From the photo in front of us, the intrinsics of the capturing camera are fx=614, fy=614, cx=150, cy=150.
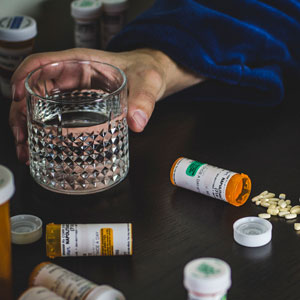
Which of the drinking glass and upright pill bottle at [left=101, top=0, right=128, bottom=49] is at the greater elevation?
the drinking glass

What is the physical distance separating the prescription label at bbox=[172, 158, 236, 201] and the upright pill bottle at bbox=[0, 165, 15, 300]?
322mm

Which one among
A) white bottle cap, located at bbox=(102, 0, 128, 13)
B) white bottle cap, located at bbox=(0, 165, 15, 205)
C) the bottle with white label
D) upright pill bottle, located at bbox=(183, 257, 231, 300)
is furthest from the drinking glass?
white bottle cap, located at bbox=(102, 0, 128, 13)

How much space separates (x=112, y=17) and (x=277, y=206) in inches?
27.4

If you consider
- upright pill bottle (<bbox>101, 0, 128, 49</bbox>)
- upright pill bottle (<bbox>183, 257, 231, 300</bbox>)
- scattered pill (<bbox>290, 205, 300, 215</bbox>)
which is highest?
upright pill bottle (<bbox>183, 257, 231, 300</bbox>)

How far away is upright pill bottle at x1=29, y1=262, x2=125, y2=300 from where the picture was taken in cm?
64

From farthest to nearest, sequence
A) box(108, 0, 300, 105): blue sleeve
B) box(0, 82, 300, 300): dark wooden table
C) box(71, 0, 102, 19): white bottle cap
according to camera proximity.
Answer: box(71, 0, 102, 19): white bottle cap
box(108, 0, 300, 105): blue sleeve
box(0, 82, 300, 300): dark wooden table

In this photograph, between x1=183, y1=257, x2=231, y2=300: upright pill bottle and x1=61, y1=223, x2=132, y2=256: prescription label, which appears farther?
x1=61, y1=223, x2=132, y2=256: prescription label

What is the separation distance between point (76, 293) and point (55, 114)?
0.32m

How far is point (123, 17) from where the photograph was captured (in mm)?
1403

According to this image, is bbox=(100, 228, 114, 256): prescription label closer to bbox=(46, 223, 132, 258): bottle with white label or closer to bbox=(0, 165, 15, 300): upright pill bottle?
bbox=(46, 223, 132, 258): bottle with white label

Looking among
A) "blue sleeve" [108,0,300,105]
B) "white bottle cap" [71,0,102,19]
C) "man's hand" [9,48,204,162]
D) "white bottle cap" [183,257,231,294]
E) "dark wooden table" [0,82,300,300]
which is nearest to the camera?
"white bottle cap" [183,257,231,294]

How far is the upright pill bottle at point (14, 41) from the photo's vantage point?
46.2 inches

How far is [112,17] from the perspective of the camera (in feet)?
4.56

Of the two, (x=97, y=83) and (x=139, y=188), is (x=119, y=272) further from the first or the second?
(x=97, y=83)
